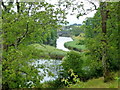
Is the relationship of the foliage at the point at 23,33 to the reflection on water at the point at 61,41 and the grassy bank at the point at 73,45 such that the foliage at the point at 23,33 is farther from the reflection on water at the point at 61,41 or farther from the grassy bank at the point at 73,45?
the grassy bank at the point at 73,45

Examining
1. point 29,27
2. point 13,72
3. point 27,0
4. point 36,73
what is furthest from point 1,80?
point 27,0

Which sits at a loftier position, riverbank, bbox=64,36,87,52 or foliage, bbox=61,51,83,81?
riverbank, bbox=64,36,87,52

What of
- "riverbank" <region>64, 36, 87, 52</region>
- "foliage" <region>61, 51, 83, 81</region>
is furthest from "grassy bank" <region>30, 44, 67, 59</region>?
"foliage" <region>61, 51, 83, 81</region>

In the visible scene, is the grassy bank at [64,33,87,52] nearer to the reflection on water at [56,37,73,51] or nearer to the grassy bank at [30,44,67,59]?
the reflection on water at [56,37,73,51]

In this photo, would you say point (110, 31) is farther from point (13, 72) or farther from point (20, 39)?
point (13, 72)

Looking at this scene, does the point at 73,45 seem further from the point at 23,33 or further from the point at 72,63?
the point at 23,33

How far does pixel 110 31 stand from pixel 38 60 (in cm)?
116

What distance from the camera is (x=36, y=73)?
221cm

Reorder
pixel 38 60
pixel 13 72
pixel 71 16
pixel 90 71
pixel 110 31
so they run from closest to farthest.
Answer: pixel 13 72
pixel 38 60
pixel 71 16
pixel 110 31
pixel 90 71

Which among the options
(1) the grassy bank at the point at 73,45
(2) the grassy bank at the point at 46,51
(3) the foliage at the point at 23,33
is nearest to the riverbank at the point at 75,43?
(1) the grassy bank at the point at 73,45

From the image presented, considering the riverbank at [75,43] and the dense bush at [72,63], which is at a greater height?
the riverbank at [75,43]

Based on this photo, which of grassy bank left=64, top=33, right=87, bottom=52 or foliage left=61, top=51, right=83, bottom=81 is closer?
grassy bank left=64, top=33, right=87, bottom=52

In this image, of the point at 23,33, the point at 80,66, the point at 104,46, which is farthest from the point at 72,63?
the point at 23,33

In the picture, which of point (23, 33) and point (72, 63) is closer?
point (23, 33)
